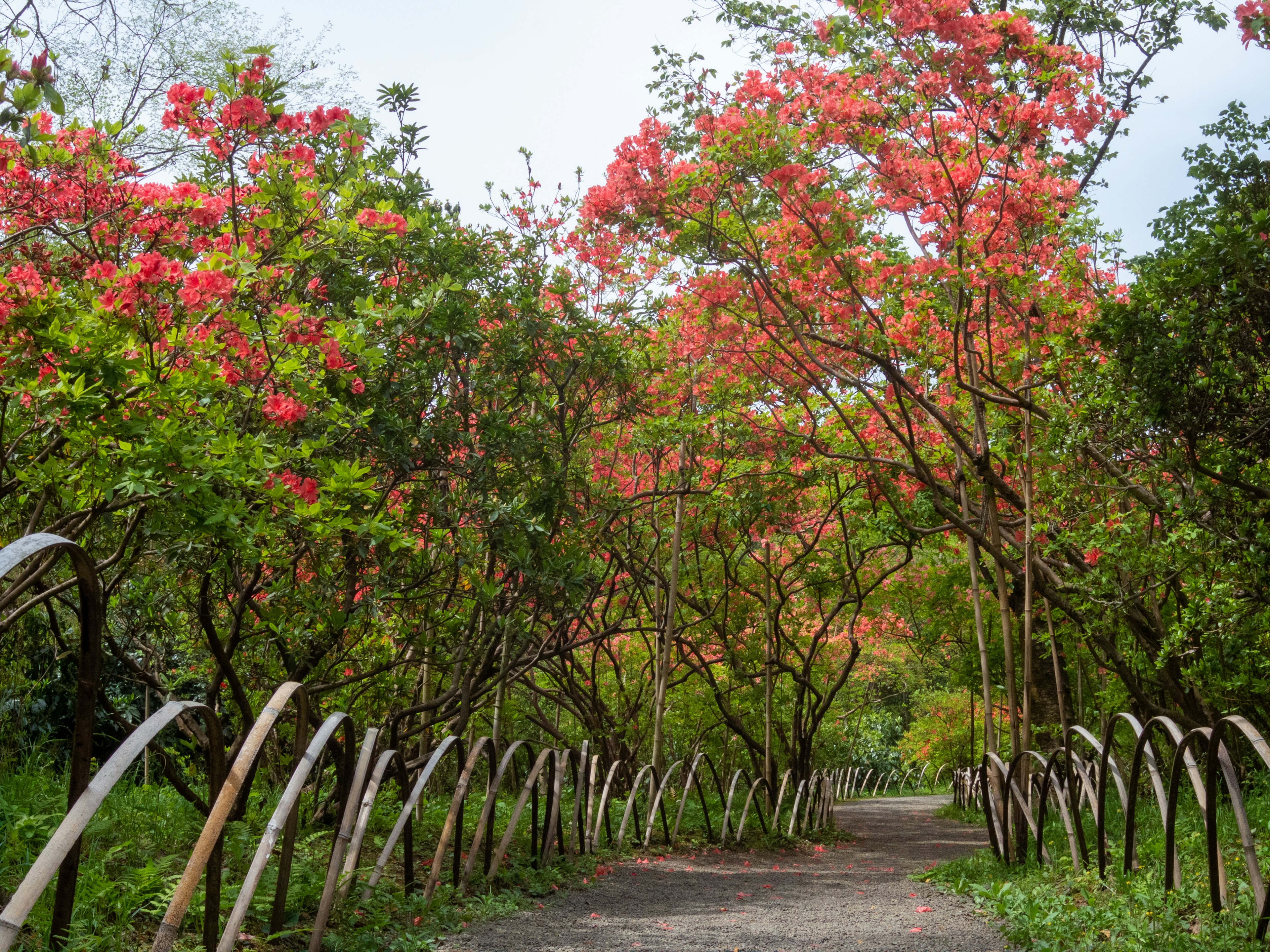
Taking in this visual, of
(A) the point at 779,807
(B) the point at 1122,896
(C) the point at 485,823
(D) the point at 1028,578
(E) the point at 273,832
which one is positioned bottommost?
(A) the point at 779,807

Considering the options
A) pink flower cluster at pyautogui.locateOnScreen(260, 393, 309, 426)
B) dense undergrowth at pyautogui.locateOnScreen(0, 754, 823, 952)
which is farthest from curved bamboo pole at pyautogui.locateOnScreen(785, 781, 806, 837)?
pink flower cluster at pyautogui.locateOnScreen(260, 393, 309, 426)

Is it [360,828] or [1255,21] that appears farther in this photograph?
[360,828]

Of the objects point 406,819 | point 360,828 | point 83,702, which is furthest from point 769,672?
point 83,702

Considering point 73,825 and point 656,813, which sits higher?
point 73,825

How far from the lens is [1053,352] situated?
638 cm

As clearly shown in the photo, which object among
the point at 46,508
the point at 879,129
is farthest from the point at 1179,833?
the point at 46,508

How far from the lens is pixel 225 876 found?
3938mm

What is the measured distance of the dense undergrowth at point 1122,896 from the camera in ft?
11.5

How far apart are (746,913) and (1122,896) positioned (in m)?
1.96

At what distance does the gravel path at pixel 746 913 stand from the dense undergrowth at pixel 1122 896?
0.19 m

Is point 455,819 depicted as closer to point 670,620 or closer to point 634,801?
point 634,801

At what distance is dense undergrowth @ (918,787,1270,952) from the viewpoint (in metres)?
3.51

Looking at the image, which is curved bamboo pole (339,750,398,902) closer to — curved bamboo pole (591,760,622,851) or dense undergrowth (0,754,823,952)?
dense undergrowth (0,754,823,952)

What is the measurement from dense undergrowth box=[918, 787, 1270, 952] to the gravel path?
0.63ft
